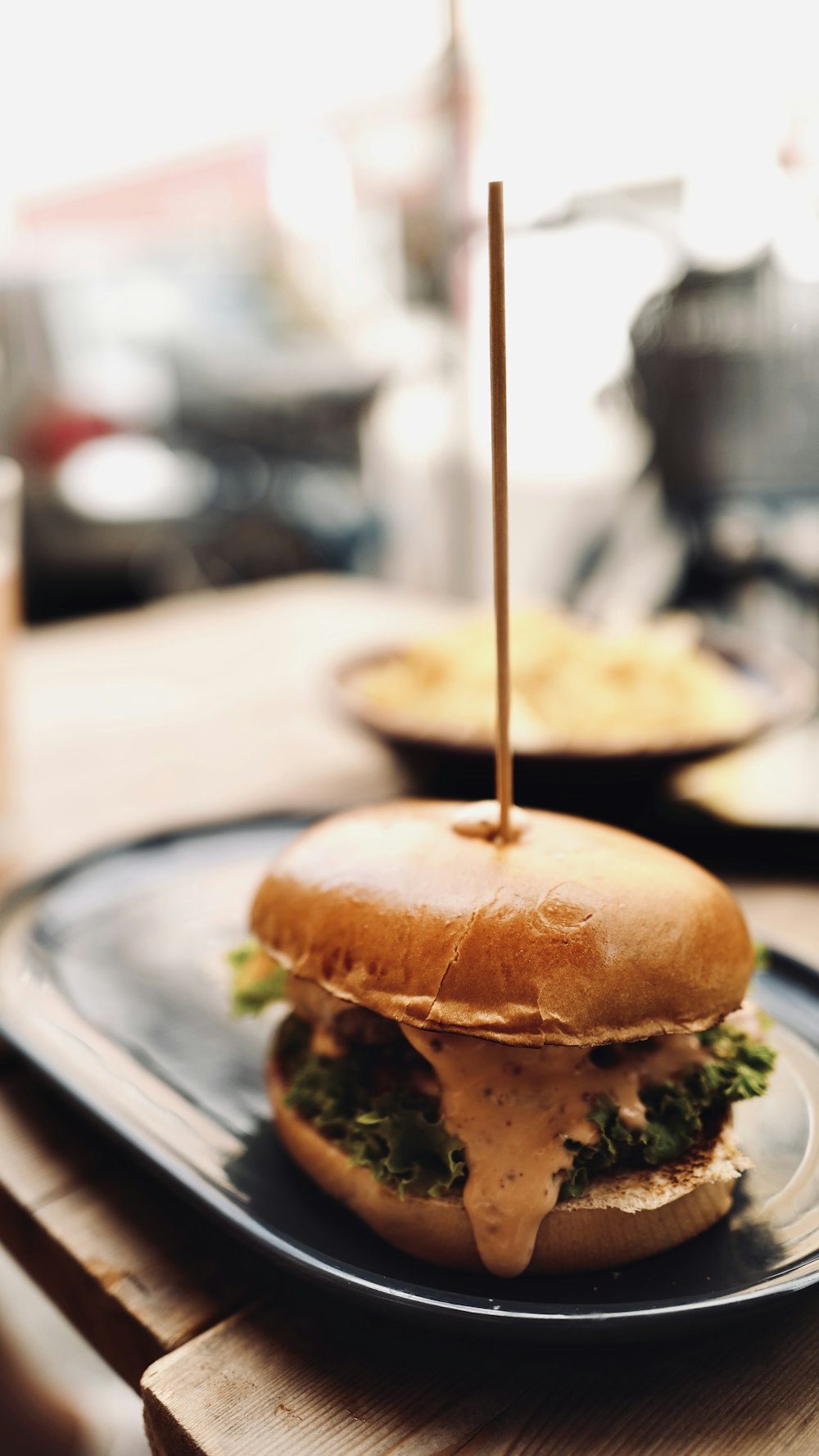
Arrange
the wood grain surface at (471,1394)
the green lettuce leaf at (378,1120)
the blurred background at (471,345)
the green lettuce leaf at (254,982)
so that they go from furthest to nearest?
the blurred background at (471,345) < the green lettuce leaf at (254,982) < the green lettuce leaf at (378,1120) < the wood grain surface at (471,1394)

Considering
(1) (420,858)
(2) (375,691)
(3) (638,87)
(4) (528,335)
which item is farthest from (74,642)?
(3) (638,87)

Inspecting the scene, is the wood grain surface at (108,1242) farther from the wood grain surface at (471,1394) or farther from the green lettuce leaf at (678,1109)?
the green lettuce leaf at (678,1109)

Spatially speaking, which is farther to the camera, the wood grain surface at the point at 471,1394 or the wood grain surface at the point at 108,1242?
the wood grain surface at the point at 108,1242

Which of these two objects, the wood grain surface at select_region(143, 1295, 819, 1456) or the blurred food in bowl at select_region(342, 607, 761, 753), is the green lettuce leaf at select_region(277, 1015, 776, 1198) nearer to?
the wood grain surface at select_region(143, 1295, 819, 1456)

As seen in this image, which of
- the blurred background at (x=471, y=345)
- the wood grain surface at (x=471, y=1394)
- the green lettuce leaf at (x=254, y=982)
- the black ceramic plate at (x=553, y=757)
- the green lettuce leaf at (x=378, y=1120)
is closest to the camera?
the wood grain surface at (x=471, y=1394)

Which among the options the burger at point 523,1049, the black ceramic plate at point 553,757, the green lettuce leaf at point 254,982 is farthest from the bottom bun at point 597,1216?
the black ceramic plate at point 553,757

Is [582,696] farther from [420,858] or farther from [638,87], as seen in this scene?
[638,87]

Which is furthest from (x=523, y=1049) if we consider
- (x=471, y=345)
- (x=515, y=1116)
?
(x=471, y=345)

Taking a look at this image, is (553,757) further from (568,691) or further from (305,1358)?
(305,1358)
